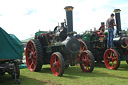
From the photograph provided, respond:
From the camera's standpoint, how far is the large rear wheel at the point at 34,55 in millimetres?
7133

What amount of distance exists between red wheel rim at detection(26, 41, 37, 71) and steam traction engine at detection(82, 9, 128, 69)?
2885 millimetres

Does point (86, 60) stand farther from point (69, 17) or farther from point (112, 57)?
point (69, 17)

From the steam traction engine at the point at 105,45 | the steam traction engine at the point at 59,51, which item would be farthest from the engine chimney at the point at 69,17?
the steam traction engine at the point at 105,45

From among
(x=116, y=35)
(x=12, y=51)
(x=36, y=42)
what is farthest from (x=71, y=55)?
(x=116, y=35)

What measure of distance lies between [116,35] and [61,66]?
3.76 meters

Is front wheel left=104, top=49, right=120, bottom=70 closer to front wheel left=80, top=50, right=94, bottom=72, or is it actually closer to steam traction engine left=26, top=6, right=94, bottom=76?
steam traction engine left=26, top=6, right=94, bottom=76

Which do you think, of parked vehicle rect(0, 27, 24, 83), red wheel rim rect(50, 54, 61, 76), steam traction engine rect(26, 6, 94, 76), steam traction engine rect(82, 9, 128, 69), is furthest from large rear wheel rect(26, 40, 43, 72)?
steam traction engine rect(82, 9, 128, 69)

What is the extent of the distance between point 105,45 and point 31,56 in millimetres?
3562

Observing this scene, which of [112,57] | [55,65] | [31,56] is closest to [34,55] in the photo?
[31,56]

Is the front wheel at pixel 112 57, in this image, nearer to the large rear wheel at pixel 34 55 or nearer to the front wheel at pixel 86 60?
the front wheel at pixel 86 60

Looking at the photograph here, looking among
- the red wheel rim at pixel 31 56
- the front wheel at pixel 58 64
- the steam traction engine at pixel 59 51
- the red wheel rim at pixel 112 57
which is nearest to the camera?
the front wheel at pixel 58 64

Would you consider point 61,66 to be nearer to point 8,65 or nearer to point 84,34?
point 8,65

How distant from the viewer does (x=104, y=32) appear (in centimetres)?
867

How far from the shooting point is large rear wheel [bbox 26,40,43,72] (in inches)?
281
